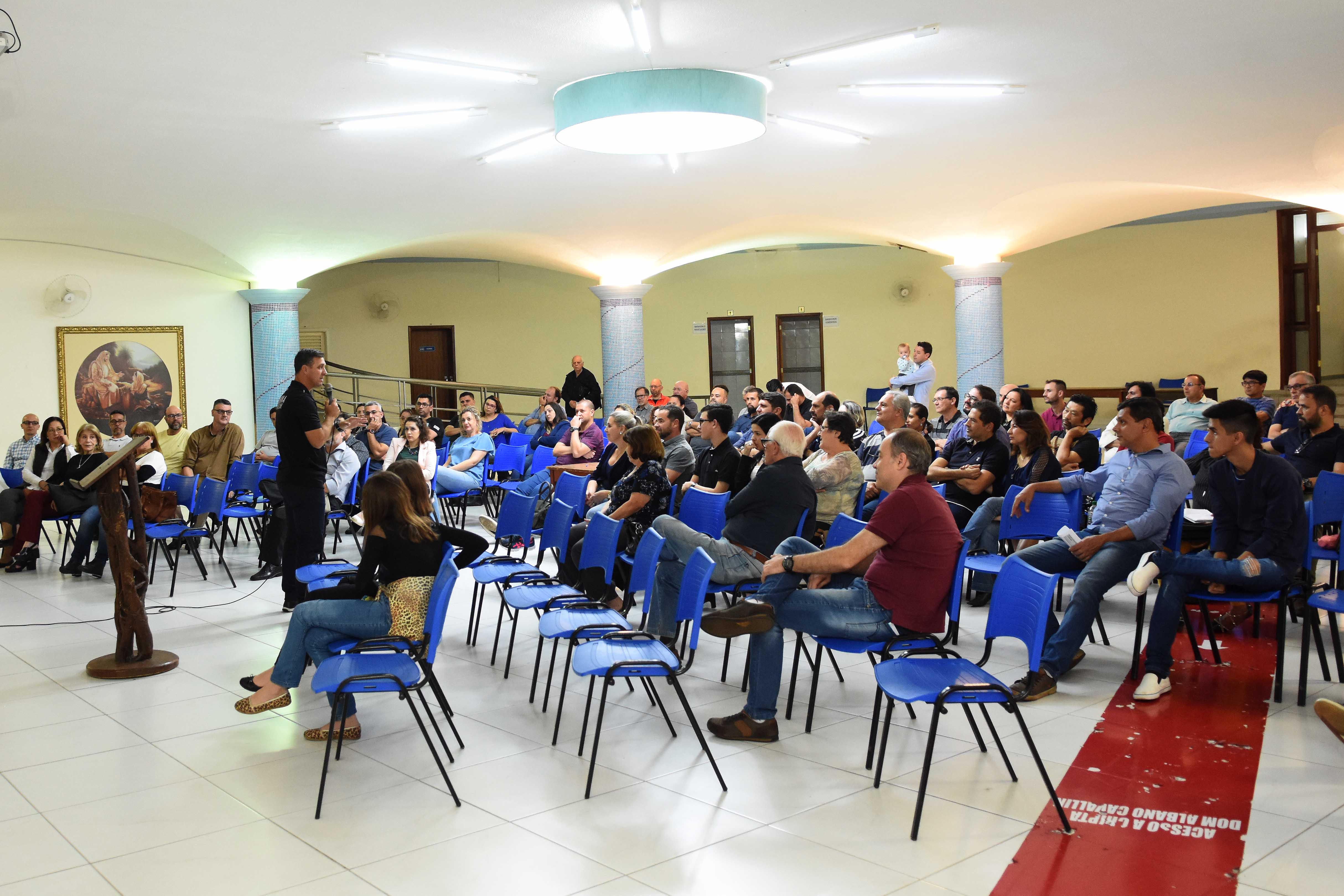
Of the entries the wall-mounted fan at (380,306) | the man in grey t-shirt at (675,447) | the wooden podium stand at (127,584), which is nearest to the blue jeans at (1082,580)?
the man in grey t-shirt at (675,447)

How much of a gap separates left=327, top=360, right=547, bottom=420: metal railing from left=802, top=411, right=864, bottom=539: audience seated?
848cm

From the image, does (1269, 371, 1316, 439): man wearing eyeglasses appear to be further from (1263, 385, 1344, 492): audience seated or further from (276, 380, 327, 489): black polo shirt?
(276, 380, 327, 489): black polo shirt

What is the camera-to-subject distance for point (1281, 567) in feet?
13.8

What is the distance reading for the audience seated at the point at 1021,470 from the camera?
226 inches

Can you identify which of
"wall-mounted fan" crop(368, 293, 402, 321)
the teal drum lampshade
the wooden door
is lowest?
the wooden door

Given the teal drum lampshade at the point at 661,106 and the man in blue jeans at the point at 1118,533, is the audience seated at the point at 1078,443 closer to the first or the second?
the man in blue jeans at the point at 1118,533

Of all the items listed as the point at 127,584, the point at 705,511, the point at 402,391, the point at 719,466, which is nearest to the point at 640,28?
the point at 719,466

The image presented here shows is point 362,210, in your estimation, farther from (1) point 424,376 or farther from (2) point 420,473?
(2) point 420,473

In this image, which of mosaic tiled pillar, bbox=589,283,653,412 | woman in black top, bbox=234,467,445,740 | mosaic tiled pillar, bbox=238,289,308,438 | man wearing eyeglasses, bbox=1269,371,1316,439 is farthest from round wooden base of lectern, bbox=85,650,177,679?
mosaic tiled pillar, bbox=589,283,653,412

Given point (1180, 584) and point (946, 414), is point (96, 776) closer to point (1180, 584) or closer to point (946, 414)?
point (1180, 584)

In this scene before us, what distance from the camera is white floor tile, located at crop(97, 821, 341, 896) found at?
287 cm

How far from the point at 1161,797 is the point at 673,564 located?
7.28ft

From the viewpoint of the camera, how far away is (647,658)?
139 inches

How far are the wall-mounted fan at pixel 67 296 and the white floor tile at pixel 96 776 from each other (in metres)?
8.60
